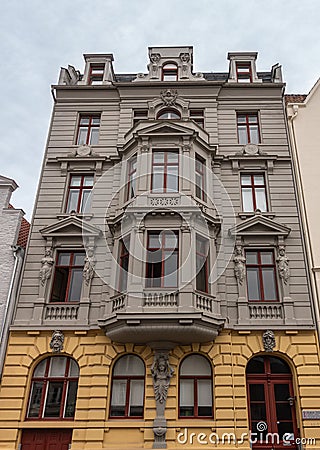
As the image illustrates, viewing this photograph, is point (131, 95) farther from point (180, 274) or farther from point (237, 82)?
point (180, 274)

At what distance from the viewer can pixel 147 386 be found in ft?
50.1

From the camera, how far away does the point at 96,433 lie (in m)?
14.7

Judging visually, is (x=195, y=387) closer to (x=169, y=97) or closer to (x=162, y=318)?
(x=162, y=318)

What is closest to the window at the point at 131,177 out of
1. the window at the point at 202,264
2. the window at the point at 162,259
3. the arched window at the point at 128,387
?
the window at the point at 162,259

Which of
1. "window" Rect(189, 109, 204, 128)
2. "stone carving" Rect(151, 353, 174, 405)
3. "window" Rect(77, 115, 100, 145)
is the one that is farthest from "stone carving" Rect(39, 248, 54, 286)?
"window" Rect(189, 109, 204, 128)

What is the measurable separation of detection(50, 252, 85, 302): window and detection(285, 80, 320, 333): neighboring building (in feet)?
33.8

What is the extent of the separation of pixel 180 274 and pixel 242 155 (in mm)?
7715

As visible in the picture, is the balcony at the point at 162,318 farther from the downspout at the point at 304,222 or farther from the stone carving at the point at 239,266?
the downspout at the point at 304,222

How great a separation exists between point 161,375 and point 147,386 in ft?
2.36

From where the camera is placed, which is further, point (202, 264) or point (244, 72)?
point (244, 72)

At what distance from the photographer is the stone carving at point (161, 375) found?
1495cm

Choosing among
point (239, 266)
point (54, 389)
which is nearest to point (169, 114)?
point (239, 266)

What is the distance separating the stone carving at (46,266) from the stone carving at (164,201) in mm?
5206

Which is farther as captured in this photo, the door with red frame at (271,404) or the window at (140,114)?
the window at (140,114)
